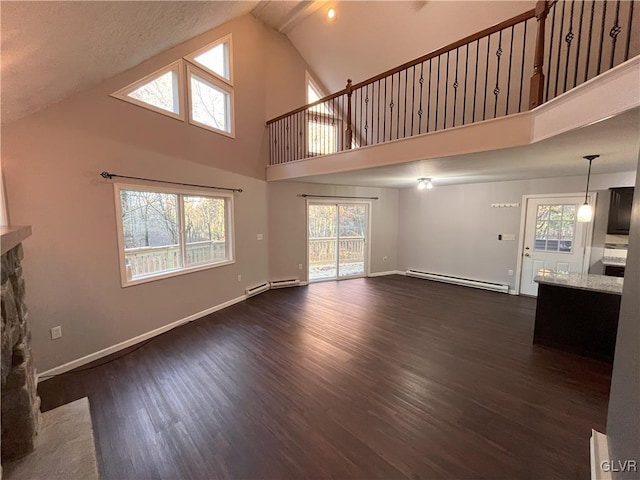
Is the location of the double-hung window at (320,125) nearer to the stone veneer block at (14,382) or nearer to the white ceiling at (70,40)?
the white ceiling at (70,40)

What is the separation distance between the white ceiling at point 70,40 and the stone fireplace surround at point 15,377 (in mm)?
990

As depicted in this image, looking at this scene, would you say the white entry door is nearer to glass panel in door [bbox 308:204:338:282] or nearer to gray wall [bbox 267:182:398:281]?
gray wall [bbox 267:182:398:281]

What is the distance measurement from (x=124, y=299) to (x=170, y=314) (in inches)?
27.5

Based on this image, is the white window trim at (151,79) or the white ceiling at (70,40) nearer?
the white ceiling at (70,40)

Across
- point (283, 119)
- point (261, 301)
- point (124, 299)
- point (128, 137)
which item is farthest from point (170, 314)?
point (283, 119)

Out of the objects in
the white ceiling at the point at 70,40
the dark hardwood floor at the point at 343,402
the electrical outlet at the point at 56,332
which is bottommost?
the dark hardwood floor at the point at 343,402

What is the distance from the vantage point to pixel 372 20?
5.07 m

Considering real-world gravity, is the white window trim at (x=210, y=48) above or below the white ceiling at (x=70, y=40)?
above

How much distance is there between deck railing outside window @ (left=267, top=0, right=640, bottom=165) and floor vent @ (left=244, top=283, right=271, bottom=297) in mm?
2616

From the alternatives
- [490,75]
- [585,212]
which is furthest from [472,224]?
[490,75]

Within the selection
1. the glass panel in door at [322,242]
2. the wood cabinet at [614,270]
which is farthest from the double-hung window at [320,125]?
the wood cabinet at [614,270]

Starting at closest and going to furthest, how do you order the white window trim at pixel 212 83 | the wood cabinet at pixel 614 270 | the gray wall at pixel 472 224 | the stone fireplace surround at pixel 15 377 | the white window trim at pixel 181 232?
the stone fireplace surround at pixel 15 377 → the white window trim at pixel 181 232 → the white window trim at pixel 212 83 → the wood cabinet at pixel 614 270 → the gray wall at pixel 472 224

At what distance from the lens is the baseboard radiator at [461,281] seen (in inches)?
220

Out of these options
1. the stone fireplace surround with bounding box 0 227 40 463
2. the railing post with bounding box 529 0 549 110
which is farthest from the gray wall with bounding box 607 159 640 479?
the stone fireplace surround with bounding box 0 227 40 463
